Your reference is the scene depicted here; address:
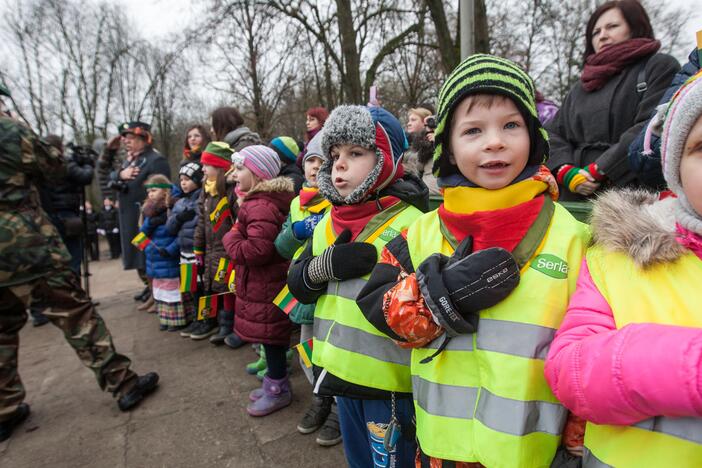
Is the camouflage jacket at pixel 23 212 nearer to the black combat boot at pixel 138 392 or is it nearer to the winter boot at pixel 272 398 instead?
the black combat boot at pixel 138 392

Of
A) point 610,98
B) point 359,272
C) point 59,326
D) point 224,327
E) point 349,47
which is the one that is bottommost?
point 224,327

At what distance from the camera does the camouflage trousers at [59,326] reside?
2.69m

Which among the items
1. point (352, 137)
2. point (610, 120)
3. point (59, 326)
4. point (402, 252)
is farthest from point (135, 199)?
point (610, 120)

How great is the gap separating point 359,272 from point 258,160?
73.3 inches

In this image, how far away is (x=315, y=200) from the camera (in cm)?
237

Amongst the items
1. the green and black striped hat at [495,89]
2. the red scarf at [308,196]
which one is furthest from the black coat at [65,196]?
the green and black striped hat at [495,89]

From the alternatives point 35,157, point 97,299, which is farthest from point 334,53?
point 35,157

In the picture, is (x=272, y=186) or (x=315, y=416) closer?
(x=315, y=416)

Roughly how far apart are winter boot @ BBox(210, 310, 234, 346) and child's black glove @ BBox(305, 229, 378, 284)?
2866 mm

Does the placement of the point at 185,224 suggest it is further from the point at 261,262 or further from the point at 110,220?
the point at 110,220

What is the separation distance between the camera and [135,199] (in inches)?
211

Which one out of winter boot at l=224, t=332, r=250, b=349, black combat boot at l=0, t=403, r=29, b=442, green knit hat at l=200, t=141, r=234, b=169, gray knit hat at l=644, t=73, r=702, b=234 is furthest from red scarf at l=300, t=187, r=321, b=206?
black combat boot at l=0, t=403, r=29, b=442

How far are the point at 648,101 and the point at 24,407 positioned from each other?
443 centimetres

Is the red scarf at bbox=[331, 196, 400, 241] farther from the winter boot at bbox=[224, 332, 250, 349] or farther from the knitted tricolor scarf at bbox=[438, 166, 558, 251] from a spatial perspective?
the winter boot at bbox=[224, 332, 250, 349]
